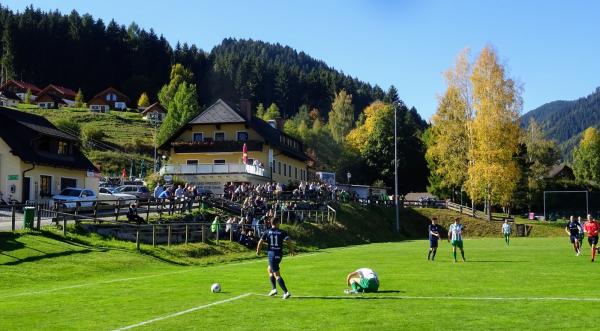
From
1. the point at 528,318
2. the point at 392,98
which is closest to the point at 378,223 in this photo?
the point at 528,318

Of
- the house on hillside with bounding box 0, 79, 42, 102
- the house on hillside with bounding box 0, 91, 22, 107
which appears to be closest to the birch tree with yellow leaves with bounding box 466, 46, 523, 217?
the house on hillside with bounding box 0, 91, 22, 107

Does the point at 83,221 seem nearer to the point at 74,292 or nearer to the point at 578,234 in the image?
the point at 74,292

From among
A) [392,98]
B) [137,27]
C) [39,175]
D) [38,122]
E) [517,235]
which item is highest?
[137,27]

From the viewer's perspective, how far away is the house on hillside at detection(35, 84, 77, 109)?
13938cm

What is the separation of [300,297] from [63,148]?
4187 centimetres

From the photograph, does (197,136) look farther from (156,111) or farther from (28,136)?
(156,111)

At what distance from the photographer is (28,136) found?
162ft

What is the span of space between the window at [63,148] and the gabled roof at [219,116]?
17.1 m

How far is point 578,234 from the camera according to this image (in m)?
31.6

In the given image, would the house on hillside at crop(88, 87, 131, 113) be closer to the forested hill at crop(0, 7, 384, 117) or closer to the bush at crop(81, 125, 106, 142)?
A: the forested hill at crop(0, 7, 384, 117)

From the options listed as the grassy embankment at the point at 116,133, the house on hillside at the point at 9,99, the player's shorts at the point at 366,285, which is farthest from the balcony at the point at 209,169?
the house on hillside at the point at 9,99

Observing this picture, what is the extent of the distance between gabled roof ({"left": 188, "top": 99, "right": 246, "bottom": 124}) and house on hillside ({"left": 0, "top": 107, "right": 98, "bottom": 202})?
15632 mm

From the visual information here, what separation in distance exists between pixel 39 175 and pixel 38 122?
6066 mm

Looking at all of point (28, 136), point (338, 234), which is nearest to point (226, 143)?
point (338, 234)
